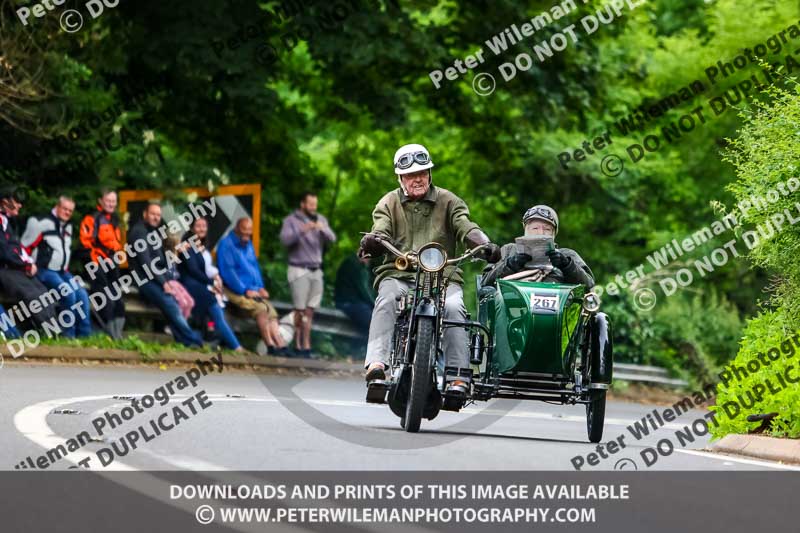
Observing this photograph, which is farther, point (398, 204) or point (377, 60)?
point (377, 60)

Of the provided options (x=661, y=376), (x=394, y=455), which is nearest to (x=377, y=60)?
(x=661, y=376)

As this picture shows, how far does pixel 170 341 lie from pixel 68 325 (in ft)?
7.64

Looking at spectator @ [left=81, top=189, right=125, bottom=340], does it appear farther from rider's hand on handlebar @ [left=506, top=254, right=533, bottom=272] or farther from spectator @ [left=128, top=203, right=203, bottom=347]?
rider's hand on handlebar @ [left=506, top=254, right=533, bottom=272]

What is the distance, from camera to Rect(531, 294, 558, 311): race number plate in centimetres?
1221

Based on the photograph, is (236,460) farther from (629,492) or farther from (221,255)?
(221,255)

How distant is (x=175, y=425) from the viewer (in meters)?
11.7

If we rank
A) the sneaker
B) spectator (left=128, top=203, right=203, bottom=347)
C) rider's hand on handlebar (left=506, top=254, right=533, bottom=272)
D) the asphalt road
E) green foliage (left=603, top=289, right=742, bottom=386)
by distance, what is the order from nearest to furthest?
the asphalt road < the sneaker < rider's hand on handlebar (left=506, top=254, right=533, bottom=272) < spectator (left=128, top=203, right=203, bottom=347) < green foliage (left=603, top=289, right=742, bottom=386)

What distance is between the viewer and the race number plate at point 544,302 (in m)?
12.2

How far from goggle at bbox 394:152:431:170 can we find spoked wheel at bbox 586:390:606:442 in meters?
2.05
